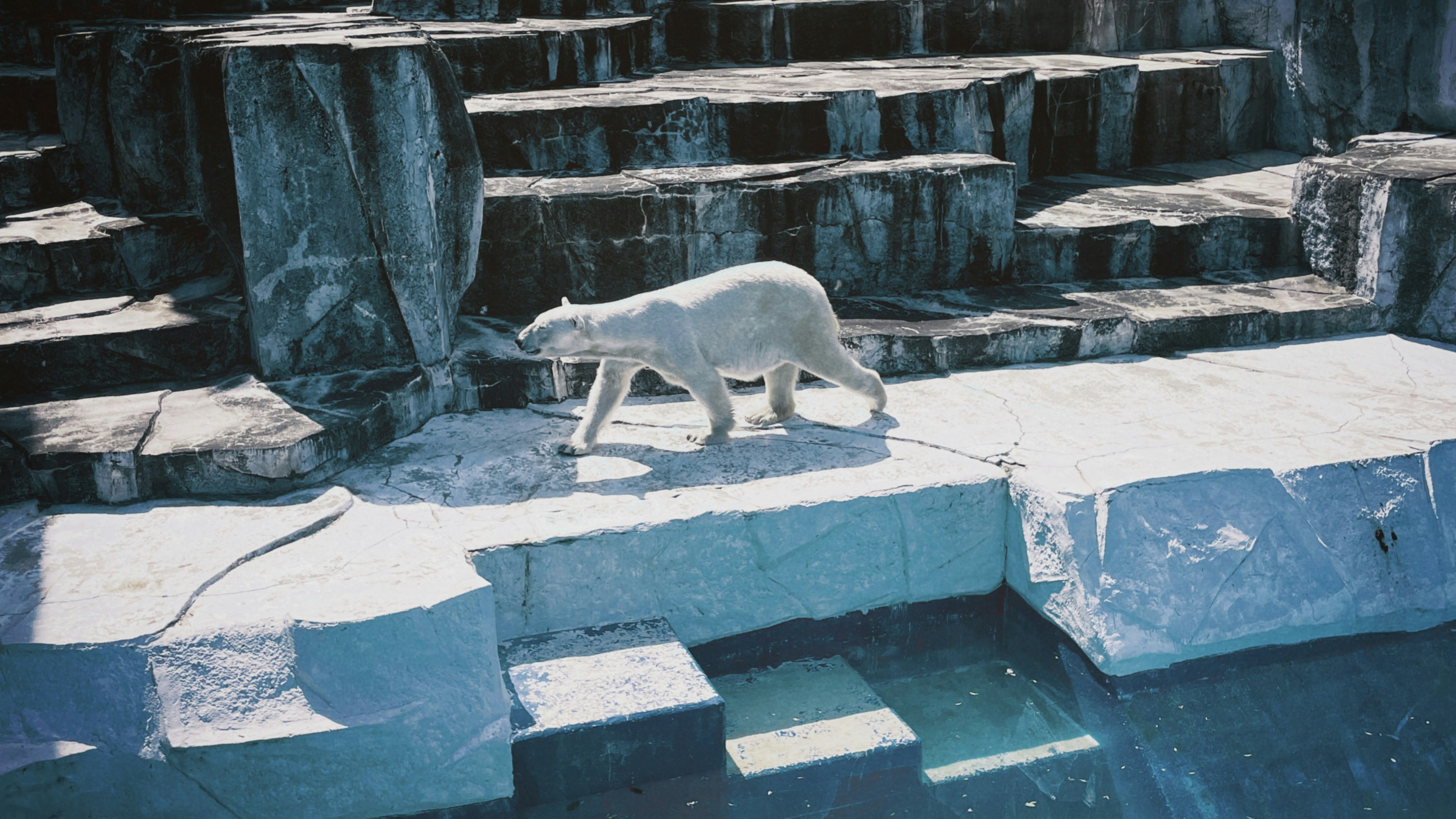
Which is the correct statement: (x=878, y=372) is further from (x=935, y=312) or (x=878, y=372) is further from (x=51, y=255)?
(x=51, y=255)

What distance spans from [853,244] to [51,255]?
3.23 metres

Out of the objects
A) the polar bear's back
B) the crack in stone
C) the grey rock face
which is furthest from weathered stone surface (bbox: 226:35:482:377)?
the polar bear's back

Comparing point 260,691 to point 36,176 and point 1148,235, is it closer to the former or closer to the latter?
point 36,176

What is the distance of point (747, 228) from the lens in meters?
Result: 5.07

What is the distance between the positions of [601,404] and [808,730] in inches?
50.7

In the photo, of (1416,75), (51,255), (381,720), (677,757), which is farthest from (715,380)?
(1416,75)

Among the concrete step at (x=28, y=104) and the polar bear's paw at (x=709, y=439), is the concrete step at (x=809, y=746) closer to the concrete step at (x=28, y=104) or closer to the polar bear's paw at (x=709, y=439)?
the polar bear's paw at (x=709, y=439)

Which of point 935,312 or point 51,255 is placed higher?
point 51,255

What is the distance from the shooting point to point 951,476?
3646mm

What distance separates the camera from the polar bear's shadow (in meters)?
3.68

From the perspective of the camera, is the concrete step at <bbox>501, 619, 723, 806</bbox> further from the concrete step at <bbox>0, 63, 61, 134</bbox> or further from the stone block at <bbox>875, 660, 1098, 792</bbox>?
the concrete step at <bbox>0, 63, 61, 134</bbox>

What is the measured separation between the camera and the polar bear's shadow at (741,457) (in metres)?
3.68

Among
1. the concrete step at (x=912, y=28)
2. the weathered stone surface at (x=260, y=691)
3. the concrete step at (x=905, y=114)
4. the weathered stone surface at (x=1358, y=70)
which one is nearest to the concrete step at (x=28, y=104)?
the concrete step at (x=905, y=114)

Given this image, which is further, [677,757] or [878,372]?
[878,372]
